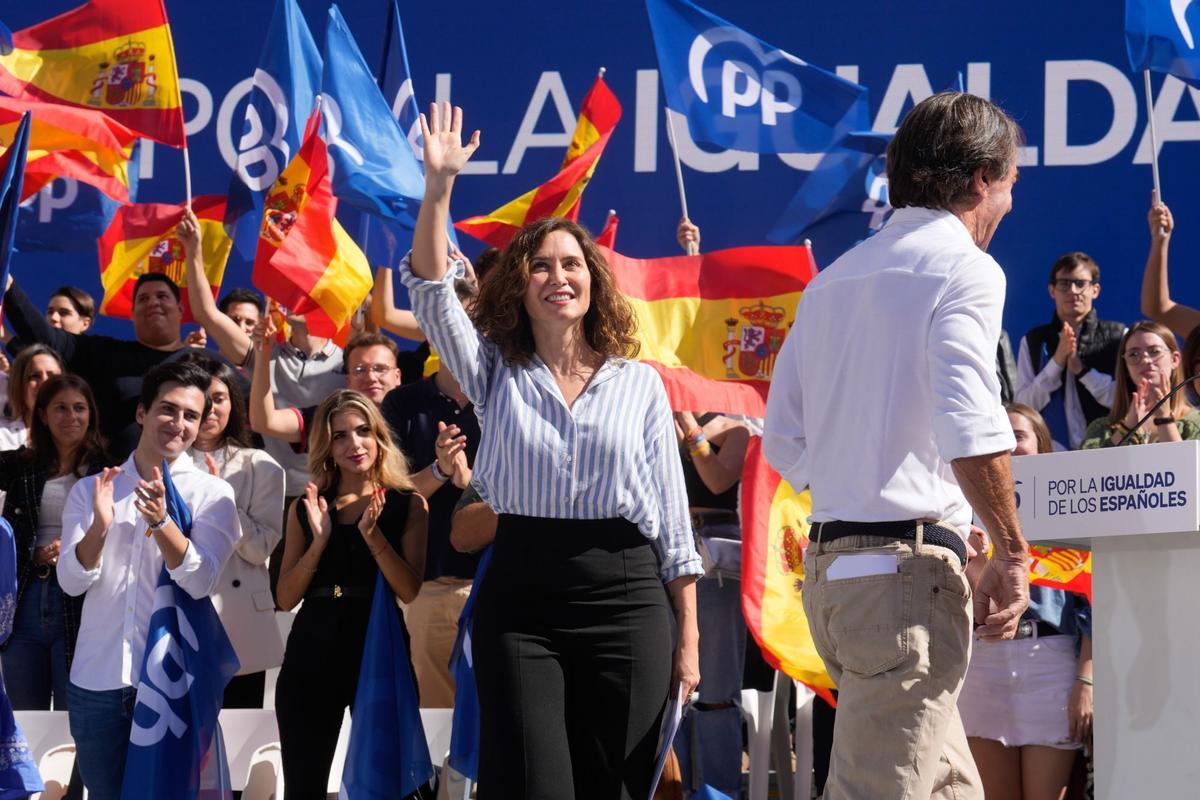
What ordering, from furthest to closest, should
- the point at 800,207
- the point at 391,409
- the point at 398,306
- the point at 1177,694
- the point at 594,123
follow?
the point at 398,306 < the point at 594,123 < the point at 800,207 < the point at 391,409 < the point at 1177,694

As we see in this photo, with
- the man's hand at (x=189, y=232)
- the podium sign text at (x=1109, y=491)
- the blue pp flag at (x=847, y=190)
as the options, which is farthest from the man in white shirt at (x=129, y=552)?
the podium sign text at (x=1109, y=491)

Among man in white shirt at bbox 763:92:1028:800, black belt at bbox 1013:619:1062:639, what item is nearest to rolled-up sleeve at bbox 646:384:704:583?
man in white shirt at bbox 763:92:1028:800

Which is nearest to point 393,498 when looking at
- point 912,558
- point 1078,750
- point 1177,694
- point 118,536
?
point 118,536

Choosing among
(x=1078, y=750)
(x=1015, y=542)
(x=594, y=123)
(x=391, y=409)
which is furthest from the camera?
(x=594, y=123)

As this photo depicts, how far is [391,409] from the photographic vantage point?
20.7 ft

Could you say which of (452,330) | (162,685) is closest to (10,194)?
(162,685)

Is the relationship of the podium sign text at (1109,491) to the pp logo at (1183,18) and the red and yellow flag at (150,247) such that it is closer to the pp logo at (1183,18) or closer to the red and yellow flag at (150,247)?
the pp logo at (1183,18)

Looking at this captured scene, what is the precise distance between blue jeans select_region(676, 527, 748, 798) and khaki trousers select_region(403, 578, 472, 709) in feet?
2.80

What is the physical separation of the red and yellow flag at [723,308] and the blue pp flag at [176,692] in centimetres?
206

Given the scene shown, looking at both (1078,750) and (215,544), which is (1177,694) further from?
Answer: (215,544)

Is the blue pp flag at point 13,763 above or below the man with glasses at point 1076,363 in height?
below

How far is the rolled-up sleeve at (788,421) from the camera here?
3.49m

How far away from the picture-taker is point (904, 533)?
3145 mm

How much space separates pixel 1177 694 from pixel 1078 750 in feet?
8.55
